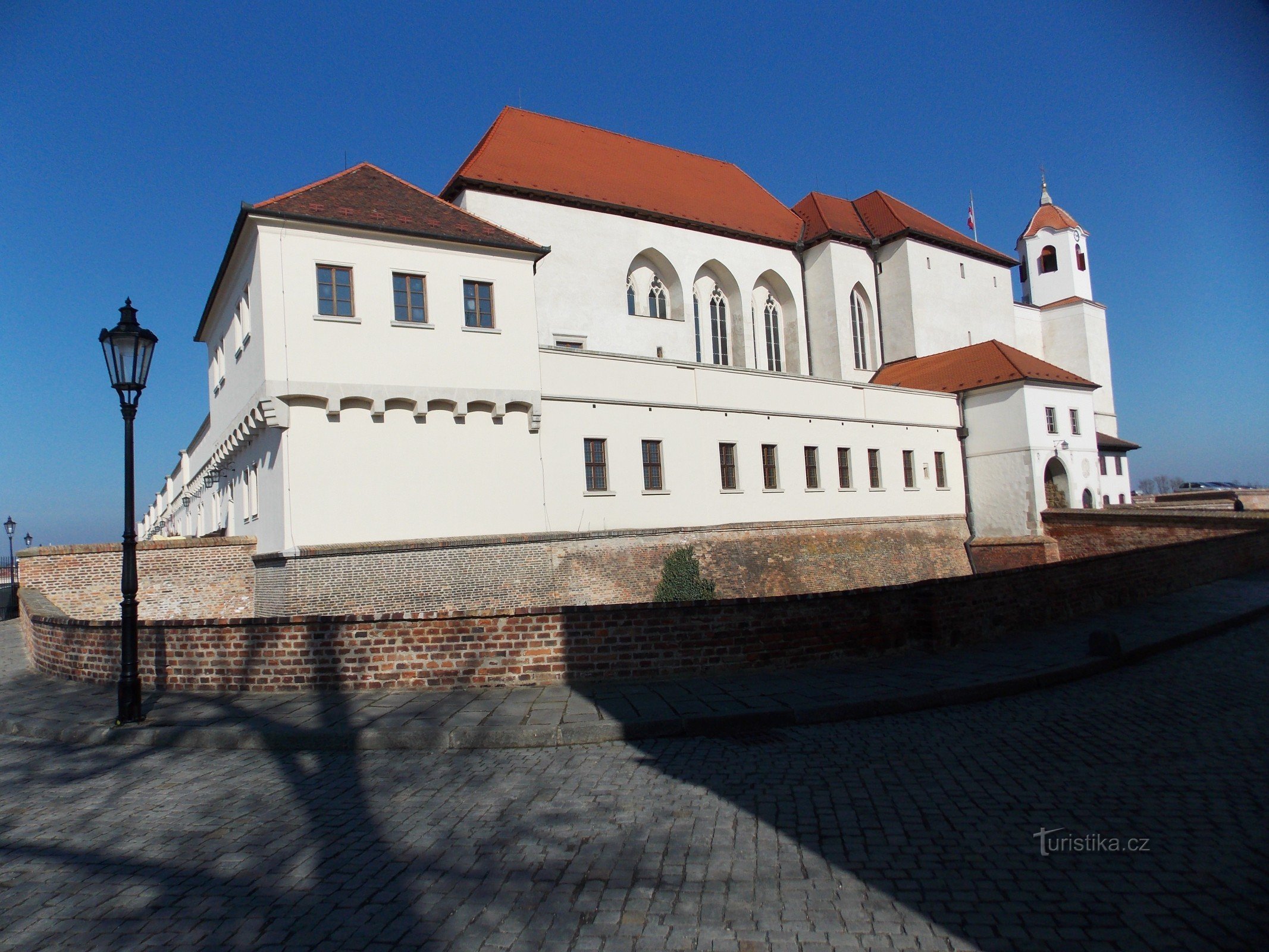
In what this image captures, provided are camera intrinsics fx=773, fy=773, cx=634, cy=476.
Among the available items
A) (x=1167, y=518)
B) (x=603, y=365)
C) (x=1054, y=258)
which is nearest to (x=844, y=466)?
(x=1167, y=518)

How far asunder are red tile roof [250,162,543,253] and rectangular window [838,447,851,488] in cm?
1431

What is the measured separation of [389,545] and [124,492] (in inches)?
333

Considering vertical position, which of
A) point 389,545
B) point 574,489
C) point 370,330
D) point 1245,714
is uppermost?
point 370,330

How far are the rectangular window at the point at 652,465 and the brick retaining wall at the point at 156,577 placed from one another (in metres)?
10.5

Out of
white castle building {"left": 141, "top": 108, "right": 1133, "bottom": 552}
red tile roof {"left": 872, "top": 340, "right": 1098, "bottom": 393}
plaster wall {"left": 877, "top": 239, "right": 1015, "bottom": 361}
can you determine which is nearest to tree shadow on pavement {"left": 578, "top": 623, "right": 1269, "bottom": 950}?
white castle building {"left": 141, "top": 108, "right": 1133, "bottom": 552}

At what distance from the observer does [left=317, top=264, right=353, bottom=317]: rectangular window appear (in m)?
17.5

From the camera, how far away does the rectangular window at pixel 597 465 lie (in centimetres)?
2142

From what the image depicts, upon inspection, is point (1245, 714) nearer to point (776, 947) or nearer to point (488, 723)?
point (776, 947)

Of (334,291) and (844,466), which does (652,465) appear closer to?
(844,466)

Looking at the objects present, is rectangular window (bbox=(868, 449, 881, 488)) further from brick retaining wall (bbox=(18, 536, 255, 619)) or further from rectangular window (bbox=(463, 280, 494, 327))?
brick retaining wall (bbox=(18, 536, 255, 619))

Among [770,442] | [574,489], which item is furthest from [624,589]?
[770,442]

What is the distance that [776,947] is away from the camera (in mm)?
3434

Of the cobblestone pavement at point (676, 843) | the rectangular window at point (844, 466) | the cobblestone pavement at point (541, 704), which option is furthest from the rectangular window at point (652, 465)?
the cobblestone pavement at point (676, 843)

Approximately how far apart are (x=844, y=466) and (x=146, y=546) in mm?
22158
